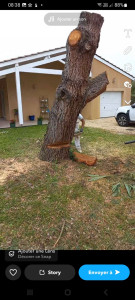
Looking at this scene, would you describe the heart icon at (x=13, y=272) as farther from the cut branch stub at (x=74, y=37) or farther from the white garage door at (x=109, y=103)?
the white garage door at (x=109, y=103)

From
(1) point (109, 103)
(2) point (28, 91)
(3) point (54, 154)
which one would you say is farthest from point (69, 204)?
(1) point (109, 103)

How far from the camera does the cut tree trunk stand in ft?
9.57

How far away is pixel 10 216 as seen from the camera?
2.51 m

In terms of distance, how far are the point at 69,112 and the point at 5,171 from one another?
166cm

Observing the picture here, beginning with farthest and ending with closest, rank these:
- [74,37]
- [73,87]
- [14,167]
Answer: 1. [14,167]
2. [73,87]
3. [74,37]

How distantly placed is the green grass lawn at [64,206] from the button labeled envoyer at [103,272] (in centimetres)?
138

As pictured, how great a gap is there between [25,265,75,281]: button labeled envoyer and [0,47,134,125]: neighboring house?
10145mm

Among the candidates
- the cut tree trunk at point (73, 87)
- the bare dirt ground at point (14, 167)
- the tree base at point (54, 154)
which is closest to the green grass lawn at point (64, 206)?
the bare dirt ground at point (14, 167)

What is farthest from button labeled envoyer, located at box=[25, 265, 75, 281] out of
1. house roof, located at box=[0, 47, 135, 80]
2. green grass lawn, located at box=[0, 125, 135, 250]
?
house roof, located at box=[0, 47, 135, 80]

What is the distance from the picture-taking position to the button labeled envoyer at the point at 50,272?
2.57 feet

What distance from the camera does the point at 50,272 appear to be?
810 millimetres

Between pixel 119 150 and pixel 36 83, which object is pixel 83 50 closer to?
pixel 119 150

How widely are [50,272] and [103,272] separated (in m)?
0.22

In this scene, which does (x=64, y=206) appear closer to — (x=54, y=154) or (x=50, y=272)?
(x=54, y=154)
